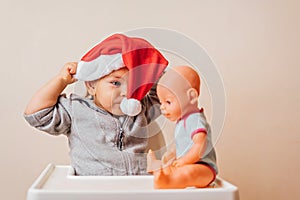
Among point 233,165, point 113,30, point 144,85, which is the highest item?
point 113,30

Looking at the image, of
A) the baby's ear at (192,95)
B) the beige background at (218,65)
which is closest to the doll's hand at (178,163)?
the baby's ear at (192,95)

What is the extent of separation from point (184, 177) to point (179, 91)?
0.14 m

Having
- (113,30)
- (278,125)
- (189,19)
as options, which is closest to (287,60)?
(278,125)

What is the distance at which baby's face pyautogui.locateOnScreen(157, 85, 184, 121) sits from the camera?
0.81 metres

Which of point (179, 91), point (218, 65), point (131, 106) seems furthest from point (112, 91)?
point (218, 65)

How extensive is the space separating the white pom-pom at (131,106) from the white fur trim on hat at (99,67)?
2.5 inches

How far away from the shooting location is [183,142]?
0.81 meters

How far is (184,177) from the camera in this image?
0.75 m

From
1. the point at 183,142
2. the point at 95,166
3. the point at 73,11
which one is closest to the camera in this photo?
the point at 183,142

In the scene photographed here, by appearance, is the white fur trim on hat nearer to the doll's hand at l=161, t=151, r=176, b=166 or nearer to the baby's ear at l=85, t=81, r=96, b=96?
the baby's ear at l=85, t=81, r=96, b=96

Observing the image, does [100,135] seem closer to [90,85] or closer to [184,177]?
[90,85]

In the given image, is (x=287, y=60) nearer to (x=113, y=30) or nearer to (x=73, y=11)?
(x=113, y=30)

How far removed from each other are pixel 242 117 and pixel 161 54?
448mm

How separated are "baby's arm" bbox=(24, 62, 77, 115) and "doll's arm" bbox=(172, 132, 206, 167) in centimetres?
28
